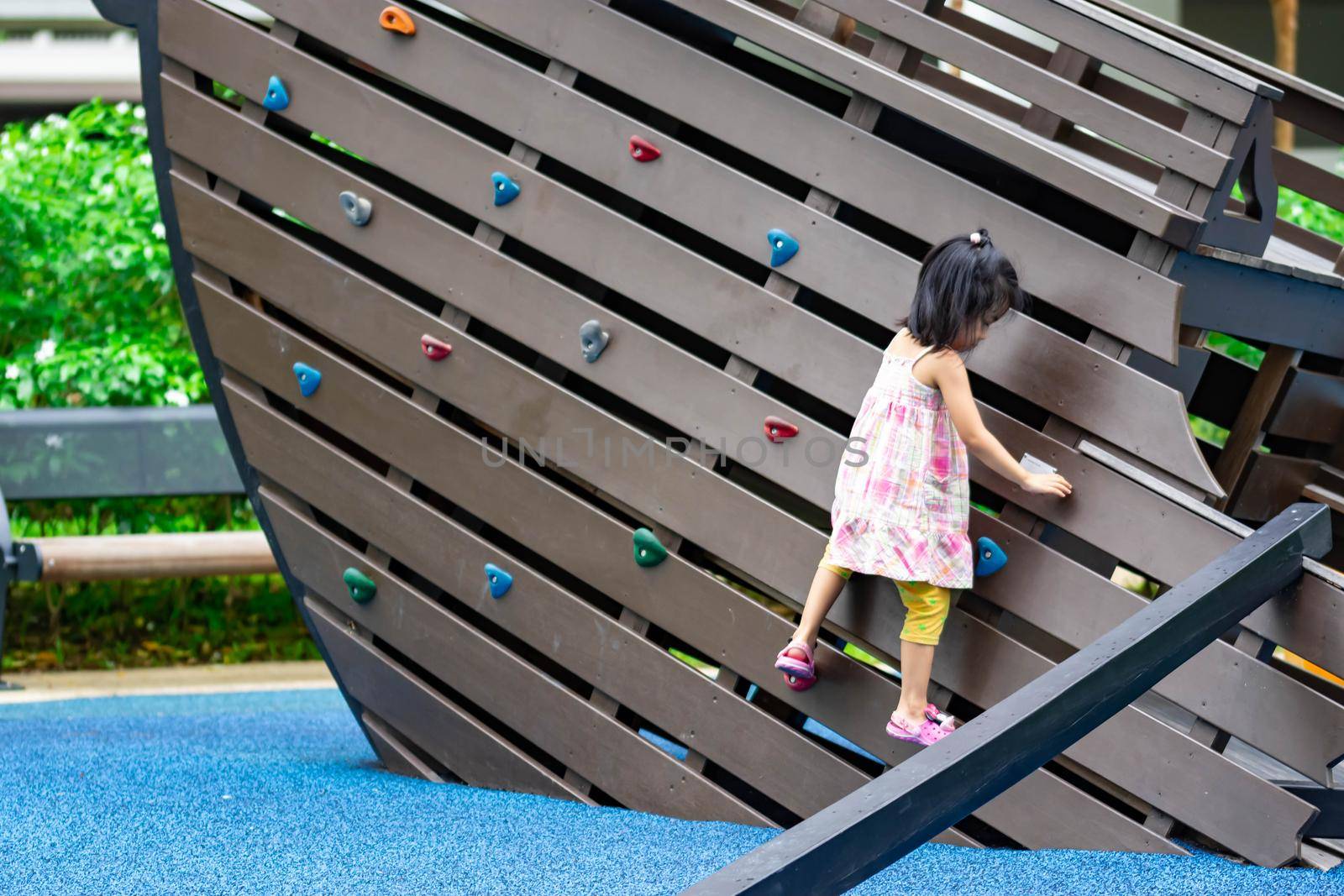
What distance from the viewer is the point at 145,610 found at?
6.48 m

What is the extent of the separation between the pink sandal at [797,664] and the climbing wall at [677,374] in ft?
0.30

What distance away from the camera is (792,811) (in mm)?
3109

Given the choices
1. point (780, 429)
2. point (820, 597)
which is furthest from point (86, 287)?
point (820, 597)

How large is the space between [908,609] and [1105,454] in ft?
1.85

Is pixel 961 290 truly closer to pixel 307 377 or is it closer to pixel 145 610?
pixel 307 377

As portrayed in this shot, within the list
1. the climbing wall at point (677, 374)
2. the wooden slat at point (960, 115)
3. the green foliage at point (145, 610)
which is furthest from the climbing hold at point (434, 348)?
the green foliage at point (145, 610)

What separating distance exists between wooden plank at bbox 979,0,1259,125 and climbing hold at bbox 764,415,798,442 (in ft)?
3.51

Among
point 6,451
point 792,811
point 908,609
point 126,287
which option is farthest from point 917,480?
point 126,287

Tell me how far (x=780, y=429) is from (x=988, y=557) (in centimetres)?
59

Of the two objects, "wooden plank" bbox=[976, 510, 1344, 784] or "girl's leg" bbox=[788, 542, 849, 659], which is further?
"girl's leg" bbox=[788, 542, 849, 659]

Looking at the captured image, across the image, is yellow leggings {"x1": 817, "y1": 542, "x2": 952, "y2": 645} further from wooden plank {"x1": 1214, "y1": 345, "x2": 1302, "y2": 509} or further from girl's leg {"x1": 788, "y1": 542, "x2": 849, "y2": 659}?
wooden plank {"x1": 1214, "y1": 345, "x2": 1302, "y2": 509}

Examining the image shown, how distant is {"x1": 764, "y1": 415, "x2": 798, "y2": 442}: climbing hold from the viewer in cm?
307

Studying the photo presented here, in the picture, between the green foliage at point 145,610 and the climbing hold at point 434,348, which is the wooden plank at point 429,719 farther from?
the green foliage at point 145,610

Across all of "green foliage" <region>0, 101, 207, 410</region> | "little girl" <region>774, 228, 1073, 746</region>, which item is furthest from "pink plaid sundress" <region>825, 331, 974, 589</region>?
"green foliage" <region>0, 101, 207, 410</region>
